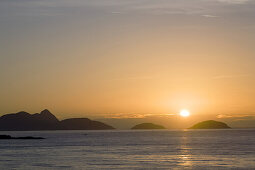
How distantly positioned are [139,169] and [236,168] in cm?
1468

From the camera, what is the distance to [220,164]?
69.8 meters

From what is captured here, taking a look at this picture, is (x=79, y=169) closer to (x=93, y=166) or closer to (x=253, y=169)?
(x=93, y=166)

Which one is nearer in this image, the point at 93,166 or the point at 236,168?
the point at 236,168

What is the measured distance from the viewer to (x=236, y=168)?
208ft

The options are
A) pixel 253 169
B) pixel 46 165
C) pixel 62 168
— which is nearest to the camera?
pixel 253 169

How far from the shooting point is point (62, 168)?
216 ft

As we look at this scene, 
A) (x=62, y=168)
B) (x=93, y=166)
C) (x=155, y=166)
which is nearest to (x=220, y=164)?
(x=155, y=166)

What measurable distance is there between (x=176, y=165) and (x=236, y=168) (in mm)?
9919

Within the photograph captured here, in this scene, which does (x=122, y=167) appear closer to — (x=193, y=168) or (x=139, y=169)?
(x=139, y=169)

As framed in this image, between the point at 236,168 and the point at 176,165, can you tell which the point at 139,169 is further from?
the point at 236,168

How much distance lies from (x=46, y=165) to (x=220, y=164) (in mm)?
29067

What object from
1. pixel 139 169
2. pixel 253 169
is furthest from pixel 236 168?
pixel 139 169

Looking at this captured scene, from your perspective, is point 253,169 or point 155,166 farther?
point 155,166

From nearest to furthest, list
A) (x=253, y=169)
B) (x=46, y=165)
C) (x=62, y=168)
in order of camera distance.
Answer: (x=253, y=169) < (x=62, y=168) < (x=46, y=165)
